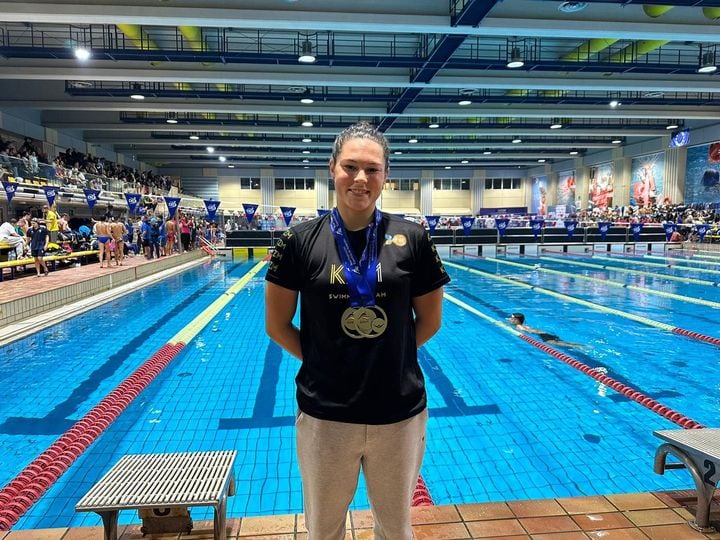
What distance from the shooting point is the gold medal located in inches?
46.9

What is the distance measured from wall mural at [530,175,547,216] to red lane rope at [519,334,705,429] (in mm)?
29731

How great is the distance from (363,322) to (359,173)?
0.38 metres

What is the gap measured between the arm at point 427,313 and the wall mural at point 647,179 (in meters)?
25.7

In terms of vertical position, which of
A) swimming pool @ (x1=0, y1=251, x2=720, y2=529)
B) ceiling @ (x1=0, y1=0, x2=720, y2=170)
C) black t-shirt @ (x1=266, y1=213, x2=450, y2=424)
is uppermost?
ceiling @ (x1=0, y1=0, x2=720, y2=170)

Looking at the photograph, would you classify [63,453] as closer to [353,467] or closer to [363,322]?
[353,467]

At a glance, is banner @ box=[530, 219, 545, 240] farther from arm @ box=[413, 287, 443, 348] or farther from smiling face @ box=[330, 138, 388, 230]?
smiling face @ box=[330, 138, 388, 230]

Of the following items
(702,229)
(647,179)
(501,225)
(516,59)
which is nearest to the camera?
(516,59)

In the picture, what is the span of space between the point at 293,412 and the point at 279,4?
745 centimetres

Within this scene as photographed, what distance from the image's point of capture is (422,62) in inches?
435

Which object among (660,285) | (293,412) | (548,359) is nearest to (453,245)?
(660,285)

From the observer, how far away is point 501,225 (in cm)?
1909

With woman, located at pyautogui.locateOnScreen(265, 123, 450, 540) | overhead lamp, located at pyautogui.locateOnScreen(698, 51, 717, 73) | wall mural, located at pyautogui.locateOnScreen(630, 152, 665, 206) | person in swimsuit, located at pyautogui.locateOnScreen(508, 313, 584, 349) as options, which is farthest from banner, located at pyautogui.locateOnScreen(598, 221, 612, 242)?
woman, located at pyautogui.locateOnScreen(265, 123, 450, 540)

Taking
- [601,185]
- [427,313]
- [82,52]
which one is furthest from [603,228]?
[427,313]

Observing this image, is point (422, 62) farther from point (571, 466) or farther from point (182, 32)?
point (571, 466)
